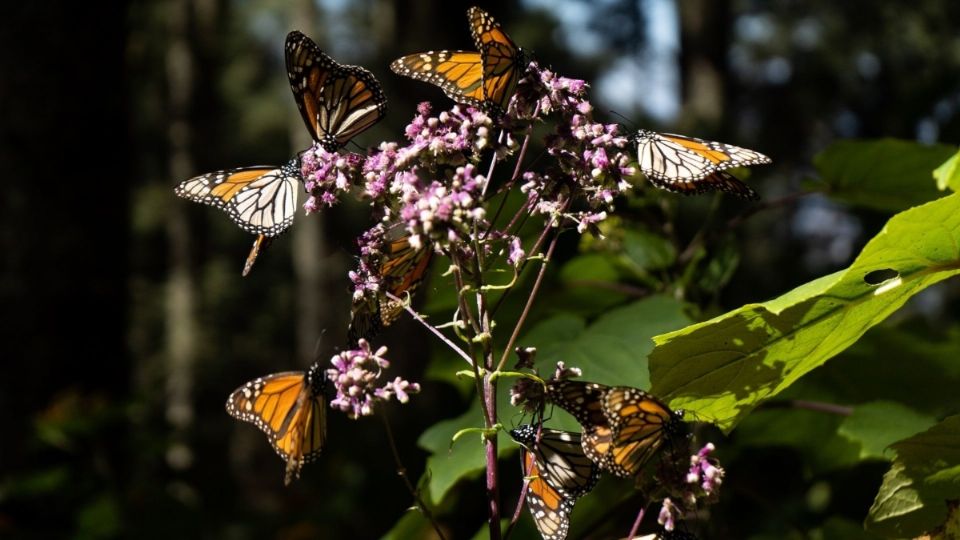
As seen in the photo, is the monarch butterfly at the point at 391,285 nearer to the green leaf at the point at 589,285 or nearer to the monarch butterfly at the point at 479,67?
the monarch butterfly at the point at 479,67

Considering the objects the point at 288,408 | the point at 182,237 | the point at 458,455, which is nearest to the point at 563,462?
the point at 458,455

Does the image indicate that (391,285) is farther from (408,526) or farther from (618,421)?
(408,526)

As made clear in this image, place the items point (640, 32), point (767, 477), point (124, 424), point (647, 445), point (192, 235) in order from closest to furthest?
point (647, 445) < point (767, 477) < point (124, 424) < point (192, 235) < point (640, 32)

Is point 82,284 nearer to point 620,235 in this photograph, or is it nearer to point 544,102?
point 620,235

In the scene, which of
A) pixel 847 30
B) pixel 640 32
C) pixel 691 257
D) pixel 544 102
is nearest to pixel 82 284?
pixel 691 257

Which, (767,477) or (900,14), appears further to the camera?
(900,14)

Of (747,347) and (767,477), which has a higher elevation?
(747,347)
